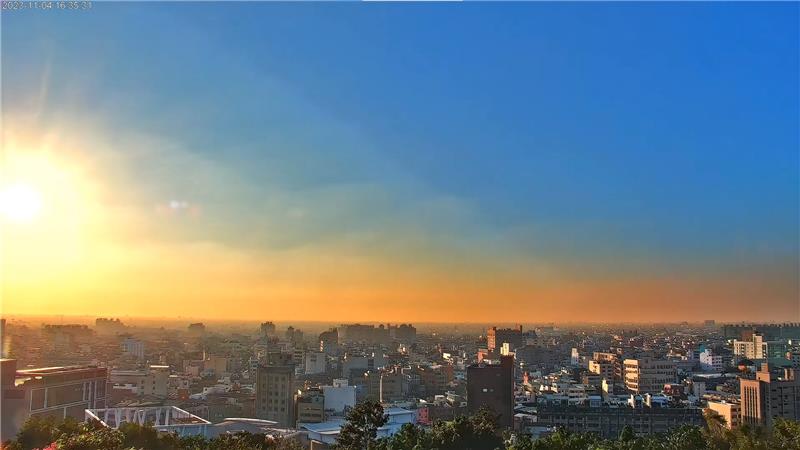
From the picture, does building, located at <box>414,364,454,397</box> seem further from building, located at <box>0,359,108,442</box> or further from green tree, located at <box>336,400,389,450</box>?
green tree, located at <box>336,400,389,450</box>

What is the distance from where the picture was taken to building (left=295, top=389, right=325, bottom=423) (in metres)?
24.9

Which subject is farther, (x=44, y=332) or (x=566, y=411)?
(x=44, y=332)

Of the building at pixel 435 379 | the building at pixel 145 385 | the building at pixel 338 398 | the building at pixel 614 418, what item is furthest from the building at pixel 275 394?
the building at pixel 435 379

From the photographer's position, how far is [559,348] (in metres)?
61.8

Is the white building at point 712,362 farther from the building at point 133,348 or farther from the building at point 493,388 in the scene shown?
the building at point 133,348

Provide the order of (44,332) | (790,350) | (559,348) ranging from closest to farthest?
(790,350) < (44,332) < (559,348)

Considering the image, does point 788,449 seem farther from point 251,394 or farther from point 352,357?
point 352,357

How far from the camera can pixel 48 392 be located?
21.4 m

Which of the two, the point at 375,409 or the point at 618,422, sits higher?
the point at 375,409

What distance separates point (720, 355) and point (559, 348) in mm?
18053

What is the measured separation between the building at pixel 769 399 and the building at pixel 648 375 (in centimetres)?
1145

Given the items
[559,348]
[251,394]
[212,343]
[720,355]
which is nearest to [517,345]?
[559,348]

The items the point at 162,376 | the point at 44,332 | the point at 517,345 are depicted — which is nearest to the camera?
the point at 162,376

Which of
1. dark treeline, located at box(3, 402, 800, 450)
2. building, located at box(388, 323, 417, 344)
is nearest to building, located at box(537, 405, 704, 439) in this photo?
dark treeline, located at box(3, 402, 800, 450)
